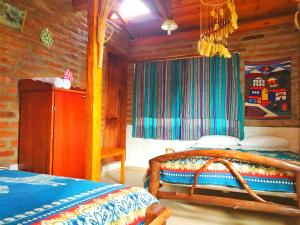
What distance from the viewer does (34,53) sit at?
296 cm

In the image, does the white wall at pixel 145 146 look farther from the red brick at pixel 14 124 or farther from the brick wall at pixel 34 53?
the red brick at pixel 14 124

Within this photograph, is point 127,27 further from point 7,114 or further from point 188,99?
point 7,114

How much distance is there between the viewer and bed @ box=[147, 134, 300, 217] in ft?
6.27

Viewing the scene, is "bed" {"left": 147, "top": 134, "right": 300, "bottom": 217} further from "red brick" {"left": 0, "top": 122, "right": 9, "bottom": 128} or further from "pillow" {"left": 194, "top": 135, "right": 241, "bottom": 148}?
"red brick" {"left": 0, "top": 122, "right": 9, "bottom": 128}

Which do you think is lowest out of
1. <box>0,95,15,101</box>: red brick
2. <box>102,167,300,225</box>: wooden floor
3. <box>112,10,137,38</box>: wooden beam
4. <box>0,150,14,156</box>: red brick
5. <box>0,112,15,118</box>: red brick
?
<box>102,167,300,225</box>: wooden floor

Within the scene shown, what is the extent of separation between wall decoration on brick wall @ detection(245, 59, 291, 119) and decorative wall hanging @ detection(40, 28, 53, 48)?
3293 millimetres

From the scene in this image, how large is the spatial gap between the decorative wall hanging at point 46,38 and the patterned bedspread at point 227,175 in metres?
2.24

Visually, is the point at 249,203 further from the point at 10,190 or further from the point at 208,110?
the point at 208,110

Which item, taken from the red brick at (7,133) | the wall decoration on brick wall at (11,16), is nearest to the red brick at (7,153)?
the red brick at (7,133)

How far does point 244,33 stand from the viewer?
4.29 m

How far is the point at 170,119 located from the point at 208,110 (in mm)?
782

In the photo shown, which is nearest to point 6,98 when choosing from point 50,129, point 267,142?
point 50,129

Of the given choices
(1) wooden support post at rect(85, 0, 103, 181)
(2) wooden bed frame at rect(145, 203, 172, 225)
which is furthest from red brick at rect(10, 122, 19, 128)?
(2) wooden bed frame at rect(145, 203, 172, 225)

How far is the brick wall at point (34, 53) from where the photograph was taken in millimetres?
2592
